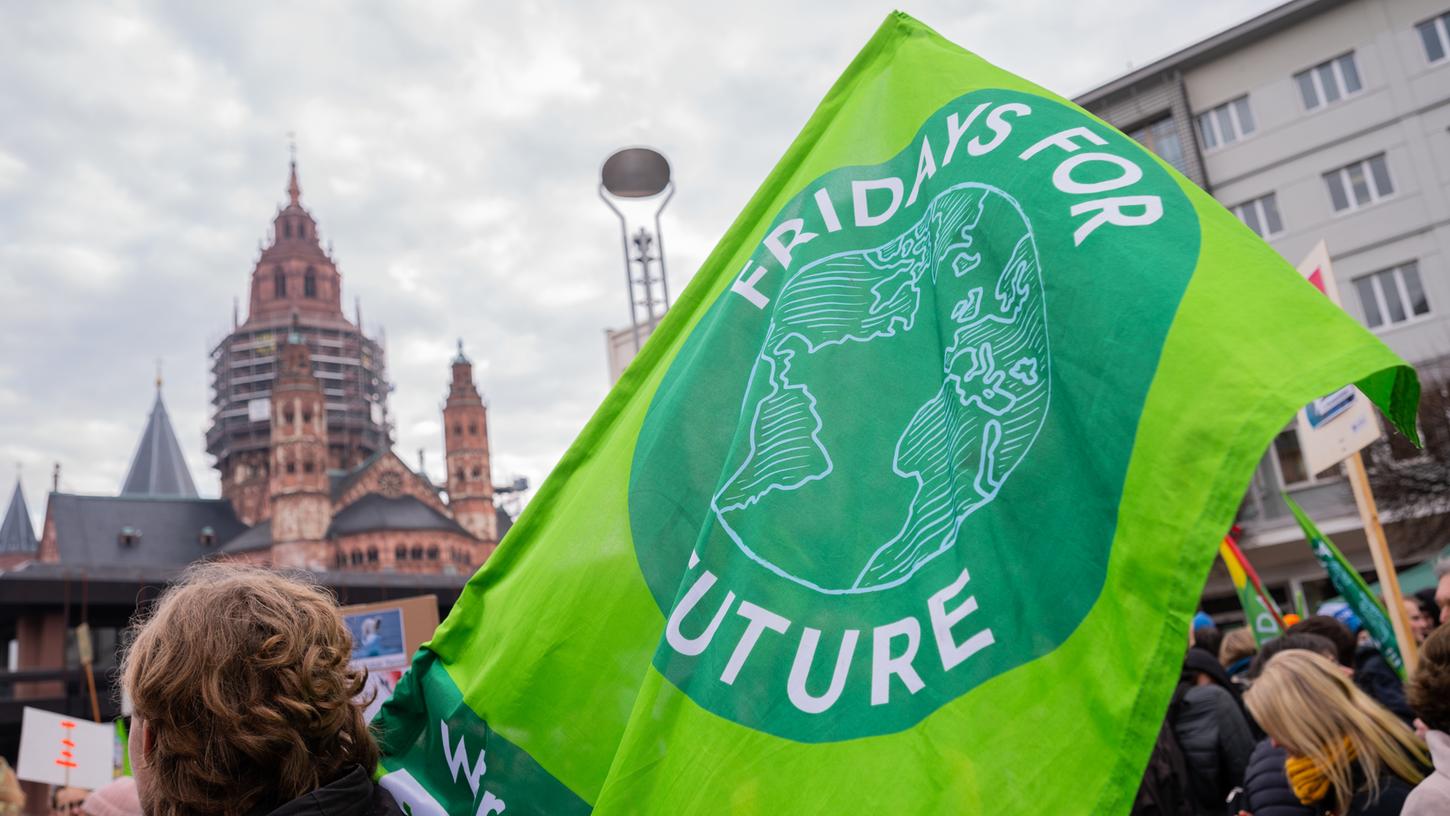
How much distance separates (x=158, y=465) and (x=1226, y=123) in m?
94.4

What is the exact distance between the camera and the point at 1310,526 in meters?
6.82

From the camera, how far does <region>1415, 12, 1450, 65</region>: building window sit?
28.8m

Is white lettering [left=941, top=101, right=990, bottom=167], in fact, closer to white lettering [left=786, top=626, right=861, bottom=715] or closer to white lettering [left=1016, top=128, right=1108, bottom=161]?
white lettering [left=1016, top=128, right=1108, bottom=161]

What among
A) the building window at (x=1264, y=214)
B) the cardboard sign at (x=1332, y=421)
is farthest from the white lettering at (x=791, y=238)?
the building window at (x=1264, y=214)

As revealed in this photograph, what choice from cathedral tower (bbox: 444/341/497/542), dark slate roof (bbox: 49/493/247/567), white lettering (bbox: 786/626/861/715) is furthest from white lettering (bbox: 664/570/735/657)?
cathedral tower (bbox: 444/341/497/542)

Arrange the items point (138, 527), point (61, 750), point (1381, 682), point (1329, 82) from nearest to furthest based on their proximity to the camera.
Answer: point (1381, 682)
point (61, 750)
point (1329, 82)
point (138, 527)

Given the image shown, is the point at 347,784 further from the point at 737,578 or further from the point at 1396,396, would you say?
the point at 1396,396

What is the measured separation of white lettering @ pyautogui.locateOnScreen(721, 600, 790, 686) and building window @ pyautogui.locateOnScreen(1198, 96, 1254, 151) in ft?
114

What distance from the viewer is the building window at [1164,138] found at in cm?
3303

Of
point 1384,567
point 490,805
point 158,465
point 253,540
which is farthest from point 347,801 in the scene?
point 158,465

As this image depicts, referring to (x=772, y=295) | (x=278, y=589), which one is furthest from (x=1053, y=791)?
(x=278, y=589)

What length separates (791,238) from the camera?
233 centimetres

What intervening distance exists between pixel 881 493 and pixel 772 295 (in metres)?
0.57

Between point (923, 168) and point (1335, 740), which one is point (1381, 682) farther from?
point (923, 168)
